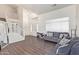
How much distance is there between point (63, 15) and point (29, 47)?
0.90 m

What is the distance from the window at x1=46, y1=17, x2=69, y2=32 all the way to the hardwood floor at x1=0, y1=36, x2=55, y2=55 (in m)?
0.30

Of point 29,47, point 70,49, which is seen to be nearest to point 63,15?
point 70,49

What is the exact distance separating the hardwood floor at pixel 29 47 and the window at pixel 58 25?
0.30m

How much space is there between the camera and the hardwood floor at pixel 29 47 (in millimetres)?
1910

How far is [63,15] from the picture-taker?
1.91 meters

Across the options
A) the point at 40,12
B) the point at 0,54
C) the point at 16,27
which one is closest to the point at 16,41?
the point at 16,27

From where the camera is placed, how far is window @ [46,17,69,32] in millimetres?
1888

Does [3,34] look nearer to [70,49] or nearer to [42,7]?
[42,7]

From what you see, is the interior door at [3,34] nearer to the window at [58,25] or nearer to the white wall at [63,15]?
the white wall at [63,15]

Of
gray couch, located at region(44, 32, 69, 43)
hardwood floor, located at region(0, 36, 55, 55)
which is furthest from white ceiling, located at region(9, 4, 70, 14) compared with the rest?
hardwood floor, located at region(0, 36, 55, 55)

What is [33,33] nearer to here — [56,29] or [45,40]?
[45,40]

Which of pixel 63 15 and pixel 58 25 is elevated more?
pixel 63 15

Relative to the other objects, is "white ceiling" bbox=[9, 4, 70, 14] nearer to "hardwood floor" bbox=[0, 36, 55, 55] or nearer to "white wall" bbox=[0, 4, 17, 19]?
"white wall" bbox=[0, 4, 17, 19]

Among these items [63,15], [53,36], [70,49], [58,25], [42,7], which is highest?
[42,7]
